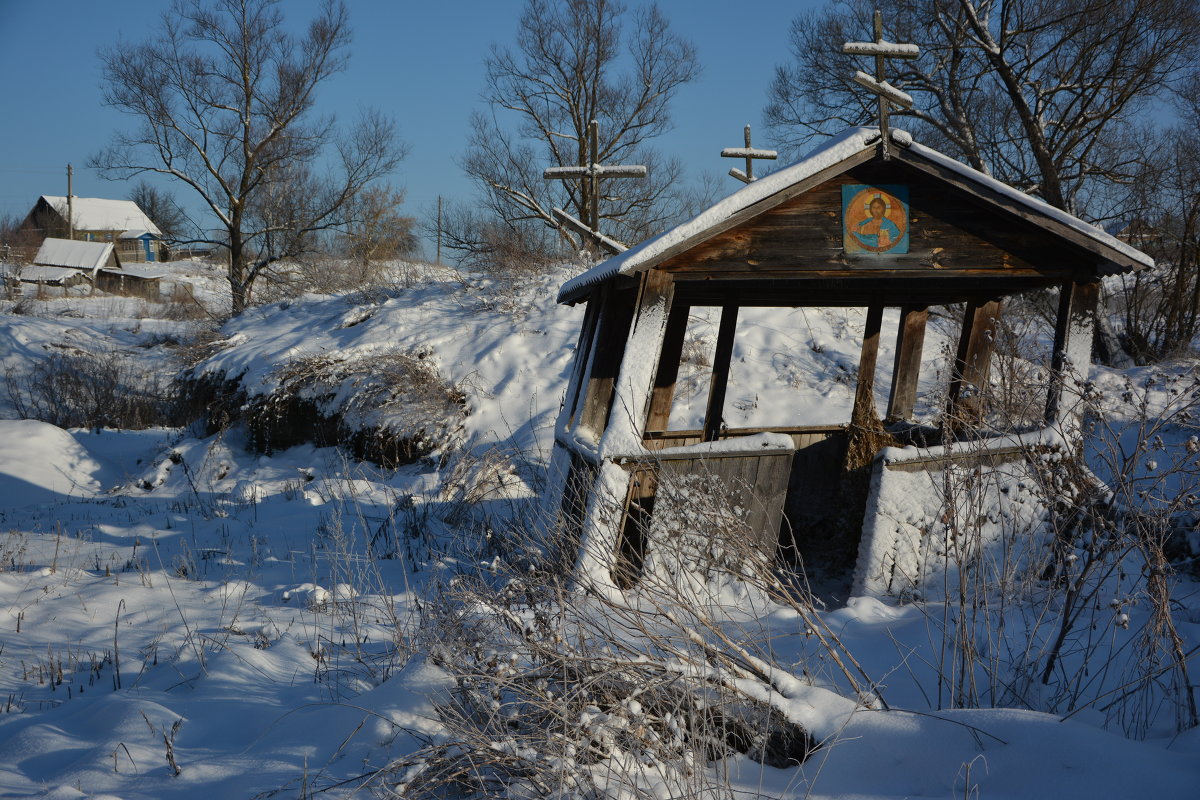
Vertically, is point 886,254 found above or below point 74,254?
below

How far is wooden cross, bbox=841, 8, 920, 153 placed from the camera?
4.78m

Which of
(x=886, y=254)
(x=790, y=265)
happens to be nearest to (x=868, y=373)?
(x=886, y=254)

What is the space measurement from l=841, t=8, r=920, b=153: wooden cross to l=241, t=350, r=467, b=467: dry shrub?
644 cm

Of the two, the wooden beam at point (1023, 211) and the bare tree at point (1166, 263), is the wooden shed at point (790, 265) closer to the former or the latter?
the wooden beam at point (1023, 211)

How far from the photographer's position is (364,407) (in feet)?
34.4

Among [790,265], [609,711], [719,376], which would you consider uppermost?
[790,265]

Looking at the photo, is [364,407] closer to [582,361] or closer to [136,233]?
[582,361]

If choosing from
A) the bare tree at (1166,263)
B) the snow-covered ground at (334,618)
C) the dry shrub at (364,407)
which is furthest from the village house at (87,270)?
the bare tree at (1166,263)

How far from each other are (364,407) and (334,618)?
637cm

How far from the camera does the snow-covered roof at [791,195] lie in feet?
14.7

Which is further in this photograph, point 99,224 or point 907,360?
point 99,224

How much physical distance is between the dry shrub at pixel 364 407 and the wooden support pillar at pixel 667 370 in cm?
409

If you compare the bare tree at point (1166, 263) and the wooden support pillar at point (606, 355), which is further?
the bare tree at point (1166, 263)

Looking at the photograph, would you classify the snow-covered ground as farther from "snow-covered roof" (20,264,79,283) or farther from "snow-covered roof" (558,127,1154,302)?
"snow-covered roof" (20,264,79,283)
